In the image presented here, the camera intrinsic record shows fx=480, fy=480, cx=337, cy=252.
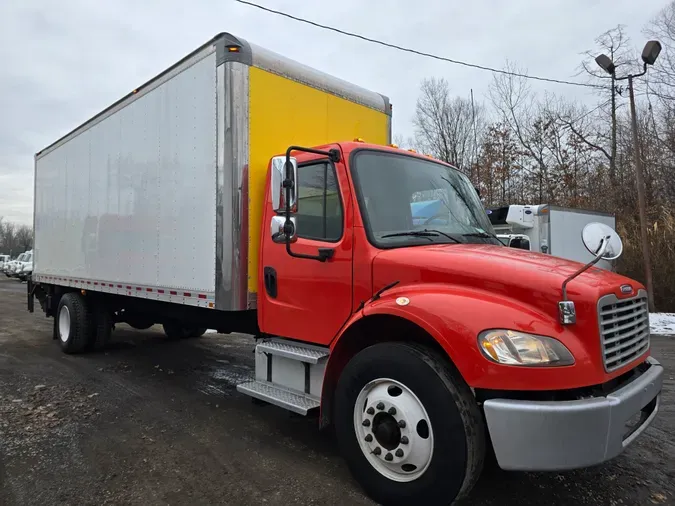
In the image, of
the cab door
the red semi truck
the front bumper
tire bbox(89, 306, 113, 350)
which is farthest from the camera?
tire bbox(89, 306, 113, 350)

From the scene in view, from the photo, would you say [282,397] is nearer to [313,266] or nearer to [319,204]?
[313,266]

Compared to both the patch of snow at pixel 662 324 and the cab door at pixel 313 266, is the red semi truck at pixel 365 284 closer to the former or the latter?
the cab door at pixel 313 266

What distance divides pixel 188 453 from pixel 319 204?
7.46 ft

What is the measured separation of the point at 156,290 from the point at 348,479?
10.1 ft

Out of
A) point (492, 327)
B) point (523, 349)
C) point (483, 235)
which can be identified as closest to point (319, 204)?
point (483, 235)

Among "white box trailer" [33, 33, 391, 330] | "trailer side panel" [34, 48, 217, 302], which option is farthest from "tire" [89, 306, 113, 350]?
"white box trailer" [33, 33, 391, 330]

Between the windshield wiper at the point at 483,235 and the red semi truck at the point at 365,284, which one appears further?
the windshield wiper at the point at 483,235

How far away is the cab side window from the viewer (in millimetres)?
3594

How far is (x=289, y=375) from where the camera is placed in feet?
12.7

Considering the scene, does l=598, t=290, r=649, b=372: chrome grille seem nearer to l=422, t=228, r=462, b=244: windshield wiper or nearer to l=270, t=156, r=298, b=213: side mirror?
l=422, t=228, r=462, b=244: windshield wiper

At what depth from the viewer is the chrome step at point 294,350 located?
3592mm

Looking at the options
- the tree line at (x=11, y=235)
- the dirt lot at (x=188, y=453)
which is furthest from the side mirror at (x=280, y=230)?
the tree line at (x=11, y=235)

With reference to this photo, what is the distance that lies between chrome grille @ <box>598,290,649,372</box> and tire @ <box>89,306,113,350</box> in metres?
7.31

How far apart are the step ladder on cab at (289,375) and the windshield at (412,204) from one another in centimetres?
106
